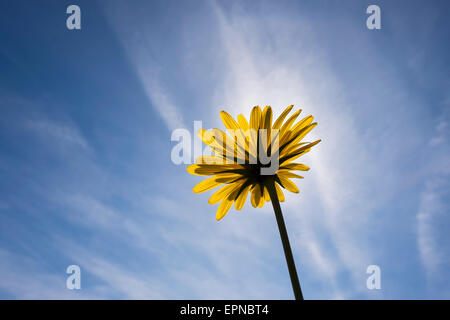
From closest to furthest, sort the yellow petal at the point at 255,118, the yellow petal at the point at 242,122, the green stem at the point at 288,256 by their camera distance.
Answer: the green stem at the point at 288,256
the yellow petal at the point at 255,118
the yellow petal at the point at 242,122

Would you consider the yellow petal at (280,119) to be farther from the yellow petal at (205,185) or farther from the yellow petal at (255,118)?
the yellow petal at (205,185)

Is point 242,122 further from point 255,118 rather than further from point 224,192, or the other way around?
point 224,192

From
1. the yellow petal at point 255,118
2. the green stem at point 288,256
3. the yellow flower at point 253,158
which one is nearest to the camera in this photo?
the green stem at point 288,256

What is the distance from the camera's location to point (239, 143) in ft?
6.07

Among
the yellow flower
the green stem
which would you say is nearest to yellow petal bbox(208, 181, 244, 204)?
the yellow flower

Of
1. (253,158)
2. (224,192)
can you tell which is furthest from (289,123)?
(224,192)

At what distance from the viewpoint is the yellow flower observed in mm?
1768

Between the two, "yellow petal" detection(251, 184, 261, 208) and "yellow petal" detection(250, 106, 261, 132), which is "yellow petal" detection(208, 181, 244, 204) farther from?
"yellow petal" detection(250, 106, 261, 132)

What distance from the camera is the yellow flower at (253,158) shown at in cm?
177

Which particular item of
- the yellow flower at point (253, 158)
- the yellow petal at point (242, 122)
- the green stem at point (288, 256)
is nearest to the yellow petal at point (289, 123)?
the yellow flower at point (253, 158)
